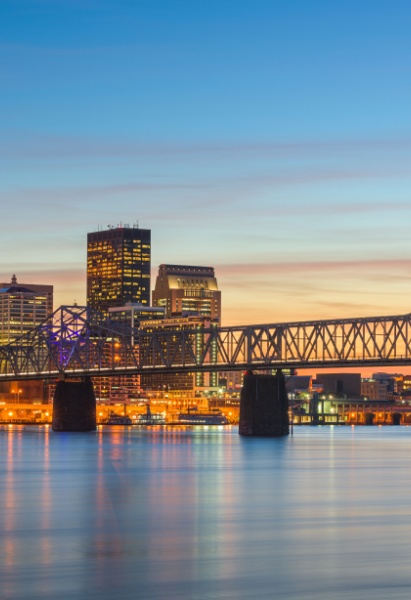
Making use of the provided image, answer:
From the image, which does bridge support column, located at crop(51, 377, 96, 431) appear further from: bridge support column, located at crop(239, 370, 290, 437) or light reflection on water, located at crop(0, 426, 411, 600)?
light reflection on water, located at crop(0, 426, 411, 600)

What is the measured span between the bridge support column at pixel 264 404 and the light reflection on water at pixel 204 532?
71824mm

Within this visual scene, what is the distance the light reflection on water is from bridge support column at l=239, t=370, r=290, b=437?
71824 mm

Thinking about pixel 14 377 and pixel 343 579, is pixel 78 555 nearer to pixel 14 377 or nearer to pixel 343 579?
pixel 343 579

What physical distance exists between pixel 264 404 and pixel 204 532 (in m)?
120

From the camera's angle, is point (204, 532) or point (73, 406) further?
point (73, 406)

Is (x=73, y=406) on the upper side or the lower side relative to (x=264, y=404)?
lower

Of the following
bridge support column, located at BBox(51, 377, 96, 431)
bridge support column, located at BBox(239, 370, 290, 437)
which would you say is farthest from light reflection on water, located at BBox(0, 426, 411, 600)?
bridge support column, located at BBox(51, 377, 96, 431)

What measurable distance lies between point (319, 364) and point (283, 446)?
19.3 m

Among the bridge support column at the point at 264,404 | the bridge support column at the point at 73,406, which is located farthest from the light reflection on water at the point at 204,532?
the bridge support column at the point at 73,406

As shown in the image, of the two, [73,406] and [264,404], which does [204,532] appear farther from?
[73,406]

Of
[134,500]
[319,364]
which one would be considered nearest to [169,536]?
[134,500]

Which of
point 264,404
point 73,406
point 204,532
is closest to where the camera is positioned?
point 204,532

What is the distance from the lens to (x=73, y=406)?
18375 cm

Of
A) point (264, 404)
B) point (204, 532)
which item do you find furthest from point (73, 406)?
point (204, 532)
